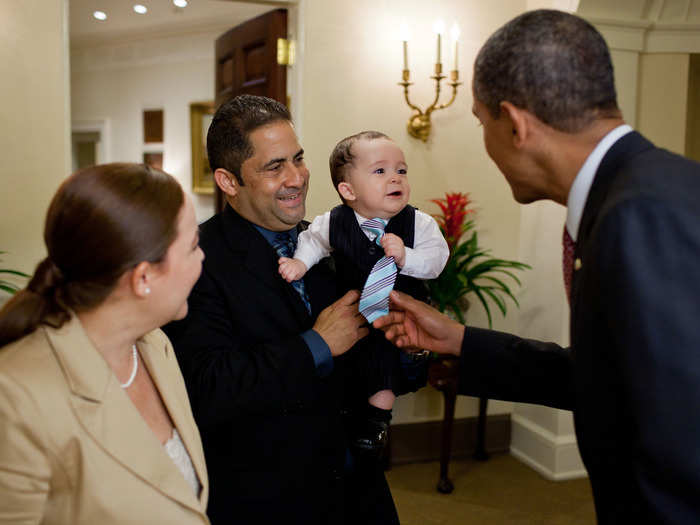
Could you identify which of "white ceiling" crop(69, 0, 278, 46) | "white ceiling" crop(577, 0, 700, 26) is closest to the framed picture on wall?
"white ceiling" crop(69, 0, 278, 46)

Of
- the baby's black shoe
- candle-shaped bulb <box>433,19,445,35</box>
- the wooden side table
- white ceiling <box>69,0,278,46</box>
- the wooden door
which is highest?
white ceiling <box>69,0,278,46</box>

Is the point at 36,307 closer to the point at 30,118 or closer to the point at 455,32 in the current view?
the point at 30,118

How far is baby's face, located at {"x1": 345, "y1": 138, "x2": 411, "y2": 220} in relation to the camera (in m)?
2.04

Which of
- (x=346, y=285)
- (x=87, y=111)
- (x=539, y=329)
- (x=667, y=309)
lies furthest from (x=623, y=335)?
(x=87, y=111)

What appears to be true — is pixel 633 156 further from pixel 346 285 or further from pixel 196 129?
pixel 196 129

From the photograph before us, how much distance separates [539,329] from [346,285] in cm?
233

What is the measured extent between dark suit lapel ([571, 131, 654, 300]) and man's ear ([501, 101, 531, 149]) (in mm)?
152

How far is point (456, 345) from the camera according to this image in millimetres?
1823

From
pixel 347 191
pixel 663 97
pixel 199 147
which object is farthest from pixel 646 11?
pixel 199 147

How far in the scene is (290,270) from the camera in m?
1.78

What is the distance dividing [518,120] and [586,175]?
0.17m

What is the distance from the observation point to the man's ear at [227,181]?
1.93m

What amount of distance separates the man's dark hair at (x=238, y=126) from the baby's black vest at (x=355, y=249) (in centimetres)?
34

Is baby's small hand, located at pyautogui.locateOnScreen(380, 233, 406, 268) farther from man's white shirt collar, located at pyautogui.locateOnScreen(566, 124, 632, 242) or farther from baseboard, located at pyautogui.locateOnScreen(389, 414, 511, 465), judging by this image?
baseboard, located at pyautogui.locateOnScreen(389, 414, 511, 465)
